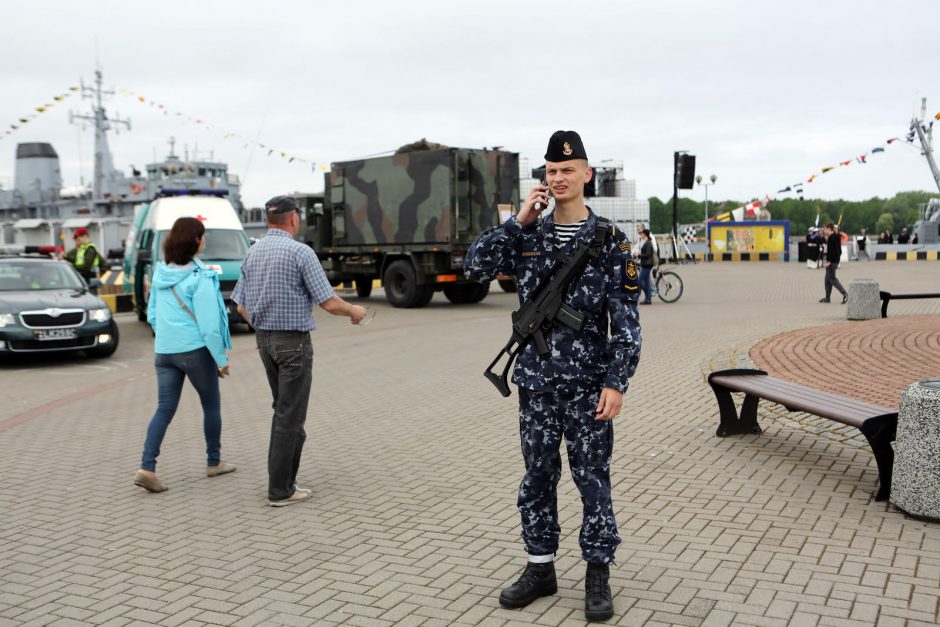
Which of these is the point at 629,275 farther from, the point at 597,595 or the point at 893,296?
the point at 893,296

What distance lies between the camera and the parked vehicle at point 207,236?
16250 millimetres

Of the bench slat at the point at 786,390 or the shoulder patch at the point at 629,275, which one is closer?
the shoulder patch at the point at 629,275

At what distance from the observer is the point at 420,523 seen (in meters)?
5.04

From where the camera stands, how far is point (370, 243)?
20719mm

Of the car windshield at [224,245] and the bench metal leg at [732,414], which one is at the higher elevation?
the car windshield at [224,245]

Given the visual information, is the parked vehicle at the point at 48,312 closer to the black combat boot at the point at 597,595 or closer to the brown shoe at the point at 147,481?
the brown shoe at the point at 147,481

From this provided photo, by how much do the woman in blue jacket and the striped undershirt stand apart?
290cm

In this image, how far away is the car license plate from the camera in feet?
39.0

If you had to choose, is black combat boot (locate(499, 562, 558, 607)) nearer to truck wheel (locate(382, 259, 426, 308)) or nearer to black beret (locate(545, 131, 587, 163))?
black beret (locate(545, 131, 587, 163))

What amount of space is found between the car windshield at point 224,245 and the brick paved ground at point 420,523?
23.9 feet

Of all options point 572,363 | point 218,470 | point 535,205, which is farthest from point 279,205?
point 572,363

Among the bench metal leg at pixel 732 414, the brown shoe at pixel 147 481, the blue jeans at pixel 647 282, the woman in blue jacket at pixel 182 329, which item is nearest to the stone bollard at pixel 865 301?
the blue jeans at pixel 647 282

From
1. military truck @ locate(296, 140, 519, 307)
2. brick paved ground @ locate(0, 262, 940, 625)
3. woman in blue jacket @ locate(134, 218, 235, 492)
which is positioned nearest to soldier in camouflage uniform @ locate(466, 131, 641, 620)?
brick paved ground @ locate(0, 262, 940, 625)

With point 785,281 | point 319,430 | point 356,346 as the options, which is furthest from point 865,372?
point 785,281
